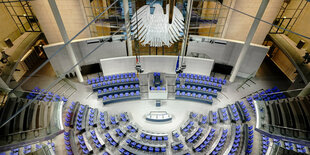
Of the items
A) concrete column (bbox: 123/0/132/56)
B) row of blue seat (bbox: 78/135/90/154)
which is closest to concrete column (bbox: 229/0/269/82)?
concrete column (bbox: 123/0/132/56)

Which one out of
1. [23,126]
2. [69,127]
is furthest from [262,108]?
[23,126]

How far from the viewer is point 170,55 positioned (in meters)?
16.4

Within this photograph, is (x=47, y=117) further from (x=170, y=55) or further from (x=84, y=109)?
(x=170, y=55)

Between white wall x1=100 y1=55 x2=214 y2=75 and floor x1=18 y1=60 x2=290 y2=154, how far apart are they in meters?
1.90

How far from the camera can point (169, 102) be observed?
14414 millimetres

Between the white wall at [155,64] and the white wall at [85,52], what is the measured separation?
3.35ft

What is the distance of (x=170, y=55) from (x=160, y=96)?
14.4 feet

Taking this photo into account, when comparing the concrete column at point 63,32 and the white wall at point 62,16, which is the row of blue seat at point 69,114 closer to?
the concrete column at point 63,32

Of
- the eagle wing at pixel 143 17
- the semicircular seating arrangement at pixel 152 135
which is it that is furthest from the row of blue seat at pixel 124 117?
the eagle wing at pixel 143 17

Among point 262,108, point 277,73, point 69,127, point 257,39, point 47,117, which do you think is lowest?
point 69,127

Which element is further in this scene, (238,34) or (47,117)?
(238,34)

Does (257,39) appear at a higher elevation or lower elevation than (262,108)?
higher

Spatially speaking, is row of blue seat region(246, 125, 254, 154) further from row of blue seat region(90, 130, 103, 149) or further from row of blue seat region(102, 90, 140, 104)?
row of blue seat region(90, 130, 103, 149)

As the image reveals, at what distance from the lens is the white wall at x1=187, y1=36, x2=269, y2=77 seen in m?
14.6
